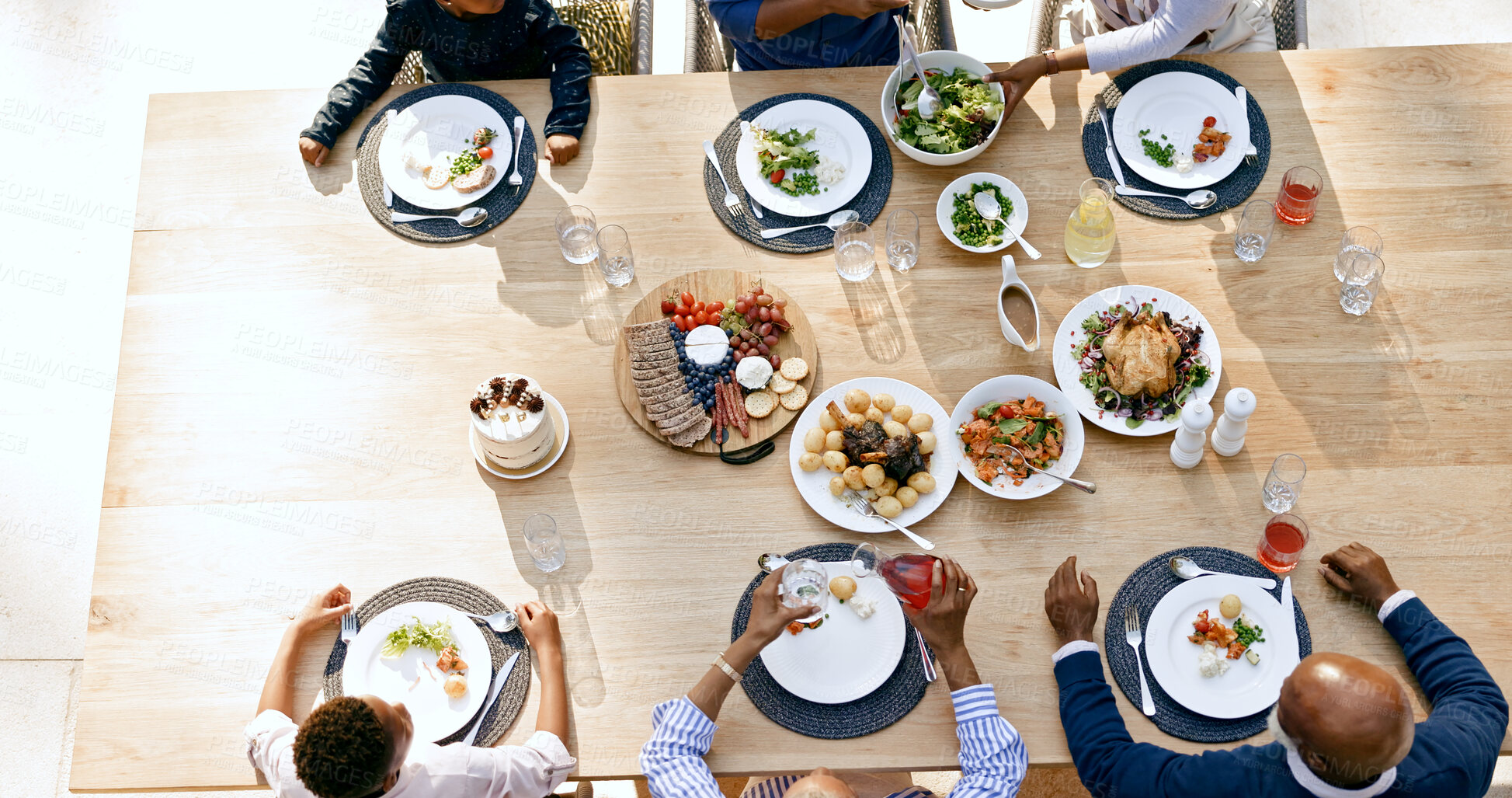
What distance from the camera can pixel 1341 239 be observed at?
8.33 ft

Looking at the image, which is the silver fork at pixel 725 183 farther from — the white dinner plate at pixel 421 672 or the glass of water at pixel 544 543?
the white dinner plate at pixel 421 672

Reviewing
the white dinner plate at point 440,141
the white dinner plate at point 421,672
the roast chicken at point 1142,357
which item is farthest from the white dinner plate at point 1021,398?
the white dinner plate at point 440,141

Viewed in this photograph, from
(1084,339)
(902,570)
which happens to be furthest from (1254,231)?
(902,570)

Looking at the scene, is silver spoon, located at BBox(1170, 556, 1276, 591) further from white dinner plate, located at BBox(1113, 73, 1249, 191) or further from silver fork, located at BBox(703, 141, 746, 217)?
silver fork, located at BBox(703, 141, 746, 217)

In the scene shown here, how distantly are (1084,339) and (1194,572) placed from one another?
24.1 inches

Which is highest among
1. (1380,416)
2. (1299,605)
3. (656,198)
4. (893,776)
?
(656,198)

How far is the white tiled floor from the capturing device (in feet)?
11.4

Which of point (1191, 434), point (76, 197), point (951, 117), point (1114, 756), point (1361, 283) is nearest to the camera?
point (1114, 756)

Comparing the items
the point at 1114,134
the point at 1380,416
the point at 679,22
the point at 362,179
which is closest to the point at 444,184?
the point at 362,179

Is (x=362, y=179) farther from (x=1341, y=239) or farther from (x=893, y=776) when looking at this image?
(x=1341, y=239)

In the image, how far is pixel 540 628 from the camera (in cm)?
218

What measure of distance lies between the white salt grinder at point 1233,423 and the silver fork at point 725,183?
1.29 meters

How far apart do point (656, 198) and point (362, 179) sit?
824mm

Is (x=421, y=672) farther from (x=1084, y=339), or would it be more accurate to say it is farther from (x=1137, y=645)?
(x=1084, y=339)
